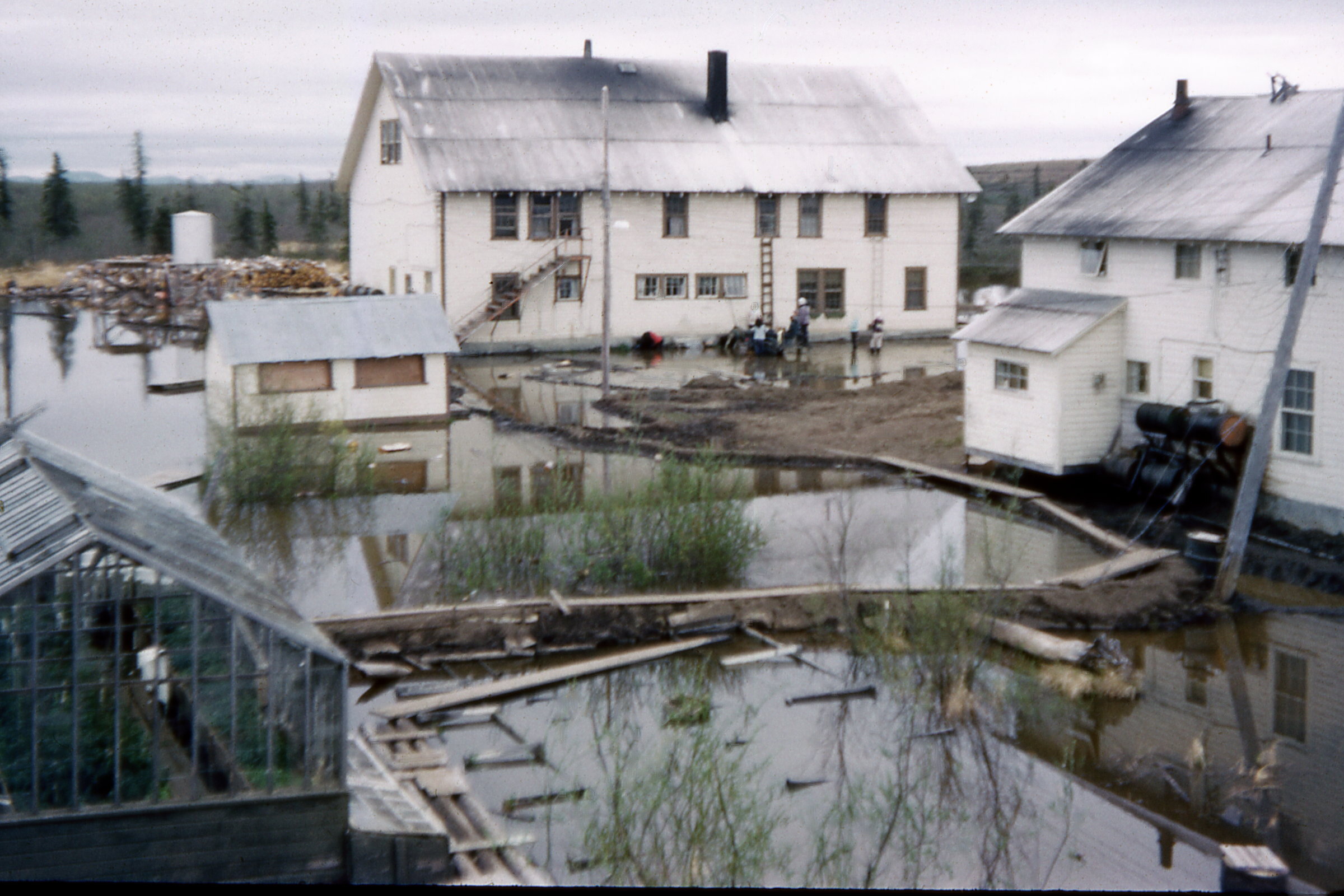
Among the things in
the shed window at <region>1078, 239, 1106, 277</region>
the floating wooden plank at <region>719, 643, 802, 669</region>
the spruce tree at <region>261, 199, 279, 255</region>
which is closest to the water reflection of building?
the floating wooden plank at <region>719, 643, 802, 669</region>

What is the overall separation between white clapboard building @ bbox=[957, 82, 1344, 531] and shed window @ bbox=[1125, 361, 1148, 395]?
0.03 metres

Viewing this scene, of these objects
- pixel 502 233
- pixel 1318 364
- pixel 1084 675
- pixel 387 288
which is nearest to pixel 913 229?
pixel 502 233

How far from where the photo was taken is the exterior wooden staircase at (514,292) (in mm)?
38250

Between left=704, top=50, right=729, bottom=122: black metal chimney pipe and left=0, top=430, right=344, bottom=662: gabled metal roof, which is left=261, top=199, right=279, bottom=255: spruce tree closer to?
left=704, top=50, right=729, bottom=122: black metal chimney pipe

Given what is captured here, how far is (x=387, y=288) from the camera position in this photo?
140 ft

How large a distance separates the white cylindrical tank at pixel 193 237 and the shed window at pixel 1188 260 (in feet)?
112

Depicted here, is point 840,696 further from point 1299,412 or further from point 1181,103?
point 1181,103

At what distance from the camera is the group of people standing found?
39625 millimetres

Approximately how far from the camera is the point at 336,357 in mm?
25234

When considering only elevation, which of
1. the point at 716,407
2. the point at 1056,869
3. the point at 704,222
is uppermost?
the point at 704,222

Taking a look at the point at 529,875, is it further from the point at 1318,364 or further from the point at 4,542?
the point at 1318,364

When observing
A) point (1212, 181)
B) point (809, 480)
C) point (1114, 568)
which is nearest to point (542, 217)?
point (809, 480)

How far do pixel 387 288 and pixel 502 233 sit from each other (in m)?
5.39

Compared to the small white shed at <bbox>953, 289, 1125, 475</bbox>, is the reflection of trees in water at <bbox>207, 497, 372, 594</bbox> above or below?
below
